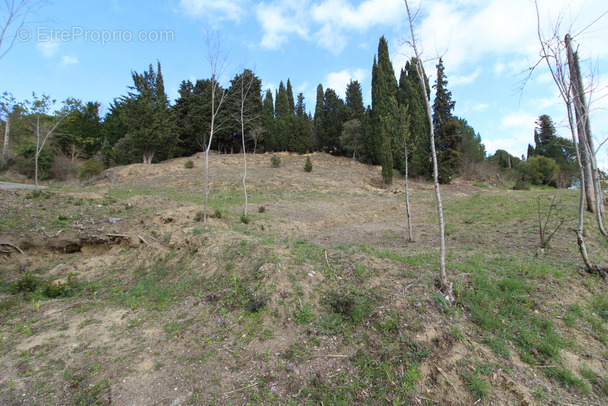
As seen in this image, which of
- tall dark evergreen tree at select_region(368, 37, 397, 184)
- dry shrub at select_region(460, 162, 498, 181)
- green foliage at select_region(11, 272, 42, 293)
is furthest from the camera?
dry shrub at select_region(460, 162, 498, 181)

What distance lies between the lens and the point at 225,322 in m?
4.07

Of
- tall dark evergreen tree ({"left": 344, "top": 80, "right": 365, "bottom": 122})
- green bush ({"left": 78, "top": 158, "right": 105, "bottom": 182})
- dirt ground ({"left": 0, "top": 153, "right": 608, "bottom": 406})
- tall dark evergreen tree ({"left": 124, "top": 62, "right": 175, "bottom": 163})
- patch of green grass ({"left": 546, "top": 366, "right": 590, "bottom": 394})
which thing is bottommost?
patch of green grass ({"left": 546, "top": 366, "right": 590, "bottom": 394})

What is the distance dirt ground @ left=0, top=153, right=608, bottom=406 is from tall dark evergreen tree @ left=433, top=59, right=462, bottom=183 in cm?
1783

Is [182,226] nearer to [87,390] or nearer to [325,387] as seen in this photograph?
[87,390]

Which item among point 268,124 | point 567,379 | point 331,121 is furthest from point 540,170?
point 567,379

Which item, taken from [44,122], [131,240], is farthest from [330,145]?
[131,240]

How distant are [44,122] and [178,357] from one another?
69.7 feet

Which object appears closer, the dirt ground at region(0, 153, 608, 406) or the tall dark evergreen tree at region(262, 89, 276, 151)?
the dirt ground at region(0, 153, 608, 406)

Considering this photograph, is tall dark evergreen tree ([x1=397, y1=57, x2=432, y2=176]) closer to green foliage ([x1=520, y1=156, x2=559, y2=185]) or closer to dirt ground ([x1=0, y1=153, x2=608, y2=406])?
green foliage ([x1=520, y1=156, x2=559, y2=185])

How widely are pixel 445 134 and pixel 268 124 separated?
21627 mm

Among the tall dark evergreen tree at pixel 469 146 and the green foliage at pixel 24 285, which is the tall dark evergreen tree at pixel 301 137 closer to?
the tall dark evergreen tree at pixel 469 146

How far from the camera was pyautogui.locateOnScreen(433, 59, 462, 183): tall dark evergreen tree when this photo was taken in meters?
25.0

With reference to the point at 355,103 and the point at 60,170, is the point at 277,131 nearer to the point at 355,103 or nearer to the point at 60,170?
the point at 355,103

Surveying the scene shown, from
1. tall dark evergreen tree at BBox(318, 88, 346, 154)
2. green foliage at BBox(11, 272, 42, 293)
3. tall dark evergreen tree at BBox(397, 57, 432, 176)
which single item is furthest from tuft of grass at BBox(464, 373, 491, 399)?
tall dark evergreen tree at BBox(318, 88, 346, 154)
